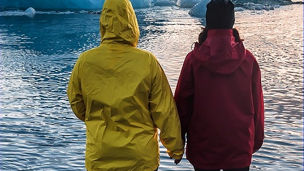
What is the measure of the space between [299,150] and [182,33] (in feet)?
52.7

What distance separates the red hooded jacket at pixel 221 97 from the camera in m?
3.20

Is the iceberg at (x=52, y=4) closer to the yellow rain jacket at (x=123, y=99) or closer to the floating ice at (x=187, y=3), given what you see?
the floating ice at (x=187, y=3)

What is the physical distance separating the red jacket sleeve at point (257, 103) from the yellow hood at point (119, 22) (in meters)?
0.86

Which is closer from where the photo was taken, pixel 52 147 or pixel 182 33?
pixel 52 147

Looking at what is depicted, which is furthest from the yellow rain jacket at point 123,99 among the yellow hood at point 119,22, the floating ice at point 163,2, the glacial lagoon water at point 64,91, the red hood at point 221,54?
the floating ice at point 163,2

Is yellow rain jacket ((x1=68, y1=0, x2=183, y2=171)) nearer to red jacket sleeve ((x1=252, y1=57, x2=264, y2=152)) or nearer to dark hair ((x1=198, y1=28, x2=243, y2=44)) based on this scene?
dark hair ((x1=198, y1=28, x2=243, y2=44))

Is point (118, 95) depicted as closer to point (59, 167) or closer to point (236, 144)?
point (236, 144)

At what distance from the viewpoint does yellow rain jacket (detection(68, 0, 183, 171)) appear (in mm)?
3100

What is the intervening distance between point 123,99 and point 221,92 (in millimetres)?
667

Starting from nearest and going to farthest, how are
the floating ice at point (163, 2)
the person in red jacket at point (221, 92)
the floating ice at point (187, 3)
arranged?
1. the person in red jacket at point (221, 92)
2. the floating ice at point (187, 3)
3. the floating ice at point (163, 2)

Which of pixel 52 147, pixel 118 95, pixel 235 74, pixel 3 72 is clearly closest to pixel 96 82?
pixel 118 95

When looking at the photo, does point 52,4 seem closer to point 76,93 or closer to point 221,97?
point 76,93

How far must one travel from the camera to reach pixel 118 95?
10.1 ft

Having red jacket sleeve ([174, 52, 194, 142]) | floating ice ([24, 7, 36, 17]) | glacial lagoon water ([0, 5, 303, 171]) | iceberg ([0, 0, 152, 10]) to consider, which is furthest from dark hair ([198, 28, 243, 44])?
iceberg ([0, 0, 152, 10])
